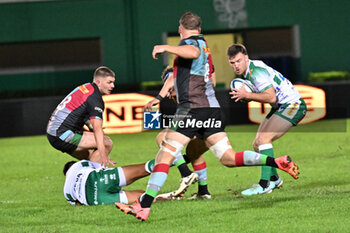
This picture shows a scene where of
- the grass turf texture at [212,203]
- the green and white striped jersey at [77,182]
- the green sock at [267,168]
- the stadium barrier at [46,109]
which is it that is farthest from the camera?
the stadium barrier at [46,109]

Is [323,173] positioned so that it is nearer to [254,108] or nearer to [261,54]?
[254,108]

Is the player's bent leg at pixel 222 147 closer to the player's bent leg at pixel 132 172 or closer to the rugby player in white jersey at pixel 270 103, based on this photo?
the player's bent leg at pixel 132 172

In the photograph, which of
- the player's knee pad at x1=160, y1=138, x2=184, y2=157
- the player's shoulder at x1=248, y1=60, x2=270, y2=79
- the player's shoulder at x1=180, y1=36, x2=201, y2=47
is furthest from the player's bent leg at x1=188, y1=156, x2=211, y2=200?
the player's shoulder at x1=180, y1=36, x2=201, y2=47

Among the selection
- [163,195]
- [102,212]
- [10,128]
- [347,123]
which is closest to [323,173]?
[163,195]

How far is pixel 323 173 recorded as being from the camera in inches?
431

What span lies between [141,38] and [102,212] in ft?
55.7

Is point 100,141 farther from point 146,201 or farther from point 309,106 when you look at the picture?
point 309,106

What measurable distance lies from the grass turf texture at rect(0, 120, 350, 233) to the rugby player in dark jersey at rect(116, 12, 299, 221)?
1.63 feet

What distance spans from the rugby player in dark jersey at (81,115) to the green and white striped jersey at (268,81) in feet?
6.07

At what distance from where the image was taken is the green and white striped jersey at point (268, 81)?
8.99 meters

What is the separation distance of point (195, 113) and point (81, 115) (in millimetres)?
2517

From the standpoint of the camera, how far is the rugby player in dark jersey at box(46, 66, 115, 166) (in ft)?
30.4

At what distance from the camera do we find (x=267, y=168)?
30.2ft

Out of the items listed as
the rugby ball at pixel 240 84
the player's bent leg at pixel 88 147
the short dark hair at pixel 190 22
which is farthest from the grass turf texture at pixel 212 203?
the short dark hair at pixel 190 22
